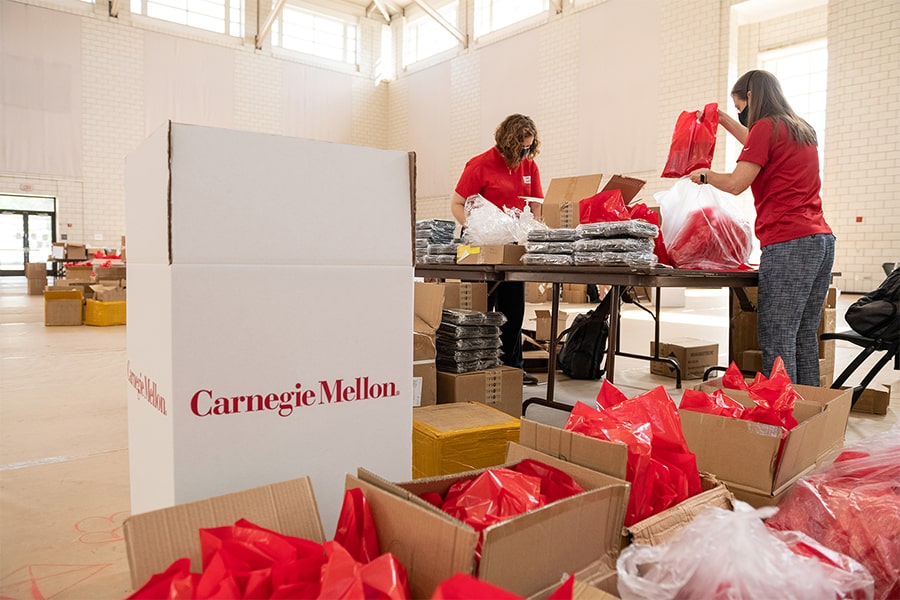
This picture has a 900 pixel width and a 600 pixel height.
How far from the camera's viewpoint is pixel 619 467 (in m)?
0.93

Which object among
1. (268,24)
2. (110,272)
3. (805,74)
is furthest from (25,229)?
(805,74)

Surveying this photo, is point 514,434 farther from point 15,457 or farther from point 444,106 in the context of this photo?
point 444,106

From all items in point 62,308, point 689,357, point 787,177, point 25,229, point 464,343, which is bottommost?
point 689,357

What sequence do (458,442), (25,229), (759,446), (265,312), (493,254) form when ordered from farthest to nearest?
(25,229)
(493,254)
(458,442)
(759,446)
(265,312)

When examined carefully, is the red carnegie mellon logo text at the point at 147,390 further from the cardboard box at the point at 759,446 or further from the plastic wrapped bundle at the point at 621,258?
the plastic wrapped bundle at the point at 621,258

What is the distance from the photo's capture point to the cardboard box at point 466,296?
2943 millimetres

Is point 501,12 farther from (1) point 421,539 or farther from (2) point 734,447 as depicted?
(1) point 421,539

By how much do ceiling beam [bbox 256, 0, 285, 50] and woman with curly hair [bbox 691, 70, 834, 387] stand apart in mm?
10773

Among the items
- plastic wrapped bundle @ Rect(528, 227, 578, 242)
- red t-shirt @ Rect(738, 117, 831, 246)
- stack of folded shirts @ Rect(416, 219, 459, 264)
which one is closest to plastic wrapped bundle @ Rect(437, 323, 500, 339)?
plastic wrapped bundle @ Rect(528, 227, 578, 242)

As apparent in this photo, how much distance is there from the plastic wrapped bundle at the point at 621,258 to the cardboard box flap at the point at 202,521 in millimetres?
1577

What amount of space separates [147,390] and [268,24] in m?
12.3

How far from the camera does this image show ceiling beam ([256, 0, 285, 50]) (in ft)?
36.1

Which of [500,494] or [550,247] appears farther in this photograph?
[550,247]

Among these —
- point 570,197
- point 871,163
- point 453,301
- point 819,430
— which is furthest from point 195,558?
point 871,163
